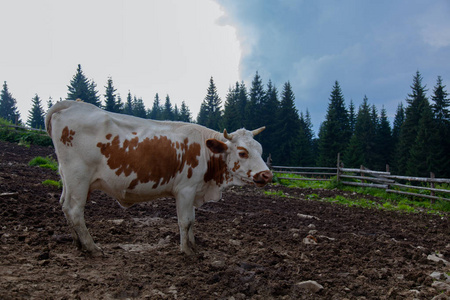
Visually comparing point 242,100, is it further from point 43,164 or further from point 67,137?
point 67,137

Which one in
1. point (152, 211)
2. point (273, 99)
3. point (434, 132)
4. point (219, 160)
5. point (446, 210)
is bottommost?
point (446, 210)

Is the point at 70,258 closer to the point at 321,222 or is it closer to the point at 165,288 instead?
the point at 165,288

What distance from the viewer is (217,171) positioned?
465cm

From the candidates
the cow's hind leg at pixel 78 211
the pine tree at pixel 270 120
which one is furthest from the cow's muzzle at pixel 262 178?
the pine tree at pixel 270 120

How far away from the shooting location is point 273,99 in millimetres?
51188

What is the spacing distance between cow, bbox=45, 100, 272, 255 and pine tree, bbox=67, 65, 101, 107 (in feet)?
152

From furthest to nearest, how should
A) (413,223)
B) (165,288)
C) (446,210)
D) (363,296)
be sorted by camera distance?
(446,210), (413,223), (363,296), (165,288)

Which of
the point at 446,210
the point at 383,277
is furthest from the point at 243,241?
the point at 446,210

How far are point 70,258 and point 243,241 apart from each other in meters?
2.44

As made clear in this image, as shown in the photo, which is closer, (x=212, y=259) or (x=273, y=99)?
(x=212, y=259)

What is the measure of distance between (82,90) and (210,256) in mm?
50411

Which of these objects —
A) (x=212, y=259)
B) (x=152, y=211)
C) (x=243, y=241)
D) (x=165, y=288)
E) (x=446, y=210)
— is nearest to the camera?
(x=165, y=288)

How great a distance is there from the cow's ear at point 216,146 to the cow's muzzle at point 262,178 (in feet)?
1.94

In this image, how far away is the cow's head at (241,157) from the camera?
4.38 meters
